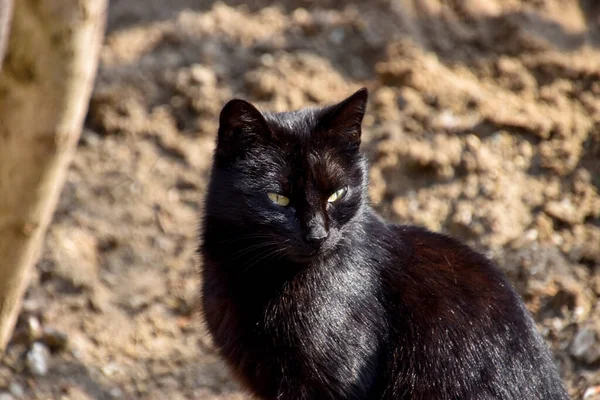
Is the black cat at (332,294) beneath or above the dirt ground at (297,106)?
above

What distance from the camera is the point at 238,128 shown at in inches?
129

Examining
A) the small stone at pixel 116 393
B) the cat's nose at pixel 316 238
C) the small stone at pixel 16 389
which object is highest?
the cat's nose at pixel 316 238

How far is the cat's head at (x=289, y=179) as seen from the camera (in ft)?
10.5

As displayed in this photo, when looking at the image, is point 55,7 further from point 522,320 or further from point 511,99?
point 511,99

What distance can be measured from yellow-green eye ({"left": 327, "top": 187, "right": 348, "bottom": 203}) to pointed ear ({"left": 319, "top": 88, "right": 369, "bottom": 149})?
22 cm

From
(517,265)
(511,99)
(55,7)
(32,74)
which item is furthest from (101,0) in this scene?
(511,99)

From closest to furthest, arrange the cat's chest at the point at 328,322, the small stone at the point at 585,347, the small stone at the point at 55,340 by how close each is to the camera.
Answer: the cat's chest at the point at 328,322
the small stone at the point at 585,347
the small stone at the point at 55,340

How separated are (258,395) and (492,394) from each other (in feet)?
3.26

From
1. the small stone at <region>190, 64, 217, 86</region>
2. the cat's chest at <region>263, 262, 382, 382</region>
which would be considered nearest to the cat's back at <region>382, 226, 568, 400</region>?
the cat's chest at <region>263, 262, 382, 382</region>

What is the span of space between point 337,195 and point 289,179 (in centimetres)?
22

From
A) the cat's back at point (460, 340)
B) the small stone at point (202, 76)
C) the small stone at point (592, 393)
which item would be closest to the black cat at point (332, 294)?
the cat's back at point (460, 340)

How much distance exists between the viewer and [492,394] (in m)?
3.28

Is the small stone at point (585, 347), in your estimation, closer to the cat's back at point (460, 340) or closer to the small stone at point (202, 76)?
the cat's back at point (460, 340)

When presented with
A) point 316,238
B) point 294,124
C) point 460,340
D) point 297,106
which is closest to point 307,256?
point 316,238
